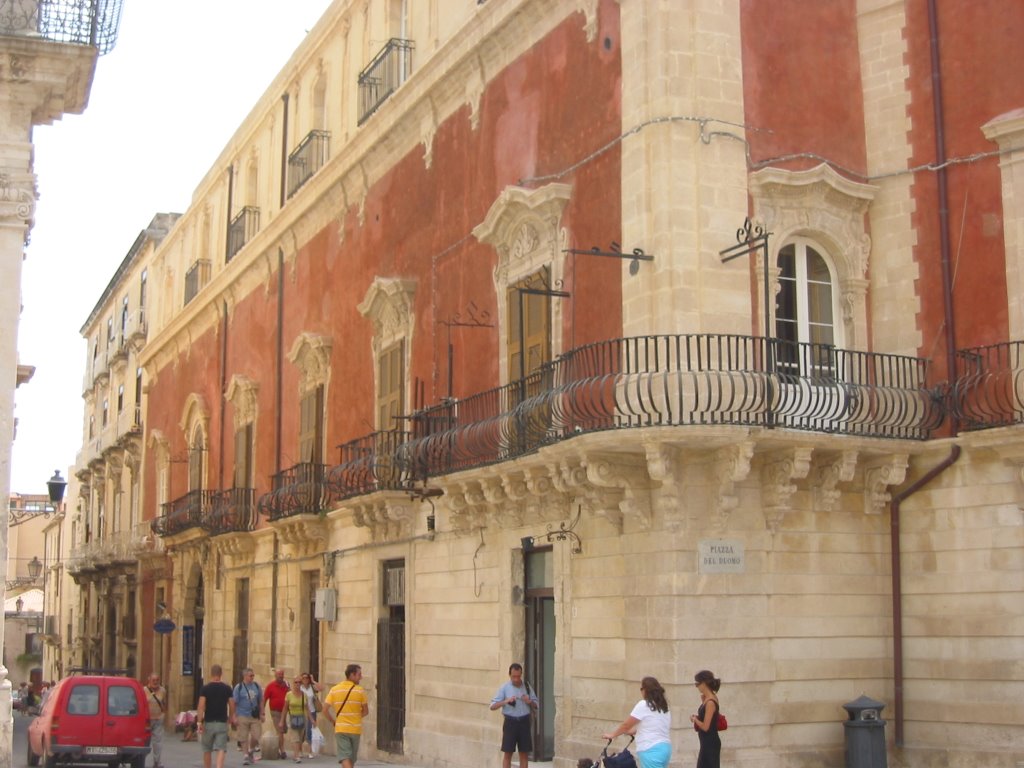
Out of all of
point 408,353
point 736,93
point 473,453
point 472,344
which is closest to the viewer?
point 736,93

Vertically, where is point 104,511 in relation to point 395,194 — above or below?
below

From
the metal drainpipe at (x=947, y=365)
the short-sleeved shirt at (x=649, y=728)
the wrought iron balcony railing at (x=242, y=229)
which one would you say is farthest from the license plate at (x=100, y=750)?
the wrought iron balcony railing at (x=242, y=229)

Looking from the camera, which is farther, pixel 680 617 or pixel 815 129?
pixel 815 129

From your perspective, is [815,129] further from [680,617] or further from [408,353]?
[408,353]

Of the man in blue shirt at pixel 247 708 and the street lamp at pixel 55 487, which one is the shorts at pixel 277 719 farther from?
the street lamp at pixel 55 487

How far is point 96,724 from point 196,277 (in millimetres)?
17582

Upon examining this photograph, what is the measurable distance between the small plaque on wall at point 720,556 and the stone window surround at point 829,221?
8.82 feet

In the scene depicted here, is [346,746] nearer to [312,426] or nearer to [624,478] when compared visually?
[624,478]

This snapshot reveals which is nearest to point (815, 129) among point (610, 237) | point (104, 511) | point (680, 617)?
point (610, 237)

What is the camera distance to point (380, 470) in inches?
774

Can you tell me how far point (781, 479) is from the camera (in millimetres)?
13953

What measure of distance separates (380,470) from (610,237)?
19.6 feet

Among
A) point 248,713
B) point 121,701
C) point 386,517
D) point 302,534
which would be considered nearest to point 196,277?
point 302,534

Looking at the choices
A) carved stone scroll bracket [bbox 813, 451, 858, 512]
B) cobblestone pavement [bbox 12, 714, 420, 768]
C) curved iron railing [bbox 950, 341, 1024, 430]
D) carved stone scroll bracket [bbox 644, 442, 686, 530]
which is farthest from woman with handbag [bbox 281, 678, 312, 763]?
curved iron railing [bbox 950, 341, 1024, 430]
